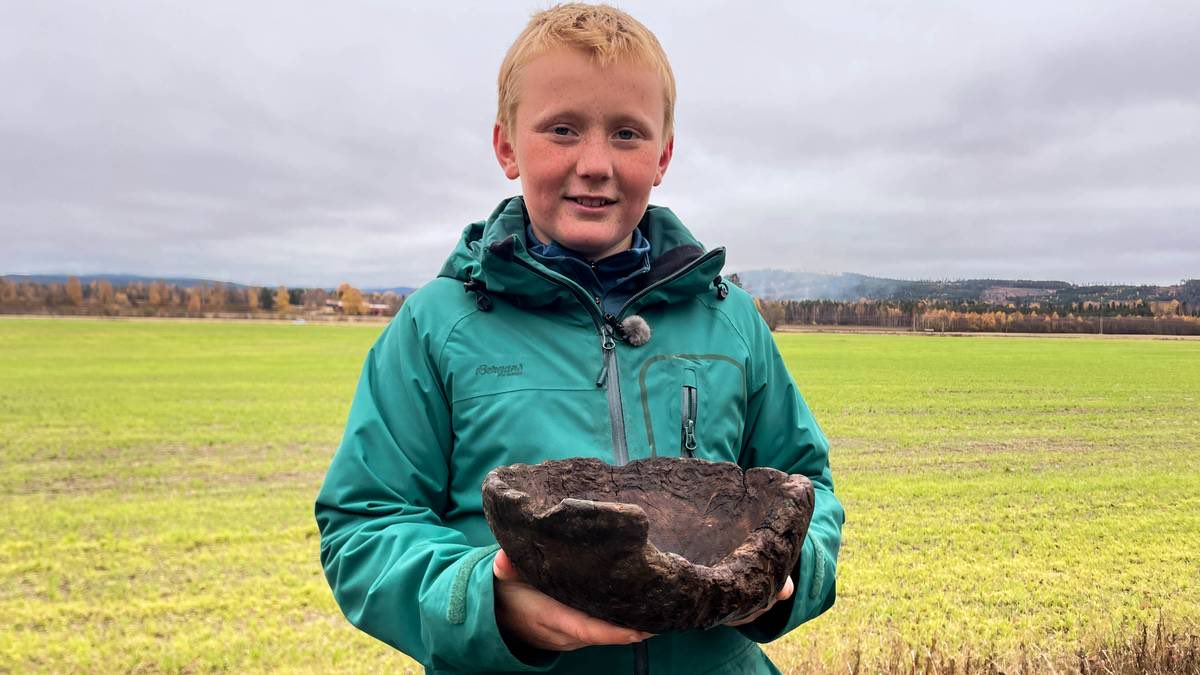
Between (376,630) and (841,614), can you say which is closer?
(376,630)

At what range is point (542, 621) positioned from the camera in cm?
140

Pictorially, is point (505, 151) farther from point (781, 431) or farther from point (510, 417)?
point (781, 431)

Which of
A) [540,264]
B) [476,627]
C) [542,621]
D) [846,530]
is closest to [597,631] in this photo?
[542,621]

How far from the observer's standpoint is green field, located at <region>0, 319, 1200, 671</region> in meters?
5.82

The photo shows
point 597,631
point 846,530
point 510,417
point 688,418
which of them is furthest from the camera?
point 846,530

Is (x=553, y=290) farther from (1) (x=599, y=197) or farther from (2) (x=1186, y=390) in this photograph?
(2) (x=1186, y=390)

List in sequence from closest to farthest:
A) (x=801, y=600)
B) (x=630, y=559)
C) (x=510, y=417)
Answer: (x=630, y=559) < (x=801, y=600) < (x=510, y=417)

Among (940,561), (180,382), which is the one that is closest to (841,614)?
(940,561)

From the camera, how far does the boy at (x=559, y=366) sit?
1691 millimetres

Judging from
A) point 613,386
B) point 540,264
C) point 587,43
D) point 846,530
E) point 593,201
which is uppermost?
point 587,43

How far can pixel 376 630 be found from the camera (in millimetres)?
1638

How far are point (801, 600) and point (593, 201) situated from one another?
3.40 feet

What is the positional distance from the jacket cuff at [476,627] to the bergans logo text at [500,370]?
0.44 m

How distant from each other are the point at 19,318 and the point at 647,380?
130 meters
